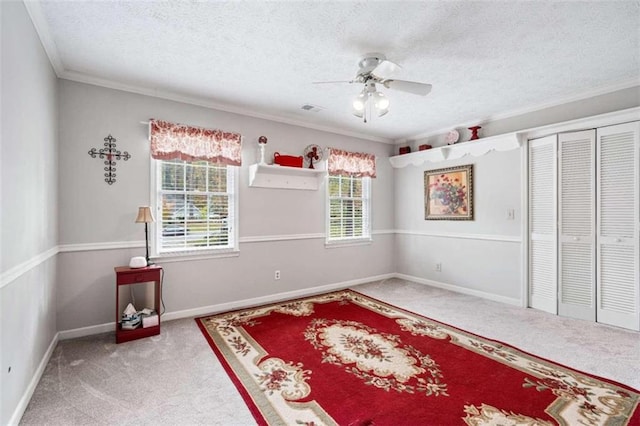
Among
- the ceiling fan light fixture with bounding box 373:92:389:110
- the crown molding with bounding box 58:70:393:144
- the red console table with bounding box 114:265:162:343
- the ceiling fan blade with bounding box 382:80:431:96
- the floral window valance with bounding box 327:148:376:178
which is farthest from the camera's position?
the floral window valance with bounding box 327:148:376:178

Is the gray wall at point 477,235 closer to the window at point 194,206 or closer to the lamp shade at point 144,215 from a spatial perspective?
the window at point 194,206

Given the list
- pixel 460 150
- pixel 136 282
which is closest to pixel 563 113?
pixel 460 150

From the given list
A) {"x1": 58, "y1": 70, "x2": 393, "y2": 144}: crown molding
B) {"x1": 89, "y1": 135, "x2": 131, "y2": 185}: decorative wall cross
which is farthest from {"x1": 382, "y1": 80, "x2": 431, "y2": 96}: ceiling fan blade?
{"x1": 89, "y1": 135, "x2": 131, "y2": 185}: decorative wall cross

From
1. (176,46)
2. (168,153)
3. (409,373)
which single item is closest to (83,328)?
(168,153)

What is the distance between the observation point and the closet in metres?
3.15

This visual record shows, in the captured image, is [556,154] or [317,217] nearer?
[556,154]

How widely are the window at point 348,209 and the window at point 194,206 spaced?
1627 millimetres

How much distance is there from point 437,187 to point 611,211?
2104 mm

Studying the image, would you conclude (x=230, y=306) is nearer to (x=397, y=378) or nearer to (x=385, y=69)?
(x=397, y=378)

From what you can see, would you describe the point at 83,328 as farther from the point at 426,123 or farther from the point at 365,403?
the point at 426,123

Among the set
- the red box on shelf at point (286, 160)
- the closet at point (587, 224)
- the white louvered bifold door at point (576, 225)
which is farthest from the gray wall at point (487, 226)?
the red box on shelf at point (286, 160)

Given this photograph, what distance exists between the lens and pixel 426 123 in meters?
4.58

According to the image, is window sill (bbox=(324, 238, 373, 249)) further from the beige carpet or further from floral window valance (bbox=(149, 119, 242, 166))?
floral window valance (bbox=(149, 119, 242, 166))

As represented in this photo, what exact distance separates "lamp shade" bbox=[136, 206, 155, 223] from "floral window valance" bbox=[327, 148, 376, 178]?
2608 mm
